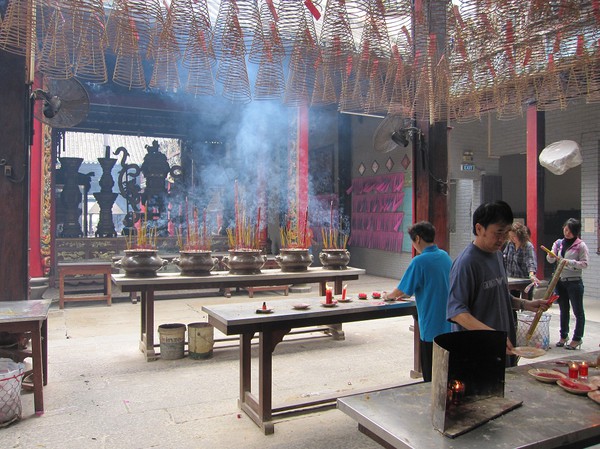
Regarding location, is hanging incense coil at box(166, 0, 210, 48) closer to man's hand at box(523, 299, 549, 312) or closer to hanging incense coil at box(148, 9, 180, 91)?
hanging incense coil at box(148, 9, 180, 91)

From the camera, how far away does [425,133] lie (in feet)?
22.6

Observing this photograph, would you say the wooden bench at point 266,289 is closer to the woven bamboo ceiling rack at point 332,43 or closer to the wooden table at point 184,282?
the wooden table at point 184,282

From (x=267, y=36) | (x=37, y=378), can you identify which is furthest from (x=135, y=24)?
(x=37, y=378)

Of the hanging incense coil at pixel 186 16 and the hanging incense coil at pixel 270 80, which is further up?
the hanging incense coil at pixel 186 16

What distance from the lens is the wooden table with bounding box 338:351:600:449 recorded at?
1.70 m

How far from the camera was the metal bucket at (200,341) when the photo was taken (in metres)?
5.54

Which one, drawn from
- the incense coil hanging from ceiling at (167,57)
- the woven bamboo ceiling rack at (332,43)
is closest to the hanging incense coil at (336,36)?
the woven bamboo ceiling rack at (332,43)

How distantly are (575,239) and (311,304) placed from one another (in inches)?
145

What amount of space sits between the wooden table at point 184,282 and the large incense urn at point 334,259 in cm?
16

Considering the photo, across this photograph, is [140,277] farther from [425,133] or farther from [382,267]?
[382,267]

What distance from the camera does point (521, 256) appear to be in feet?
20.7

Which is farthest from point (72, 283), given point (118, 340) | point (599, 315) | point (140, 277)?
point (599, 315)

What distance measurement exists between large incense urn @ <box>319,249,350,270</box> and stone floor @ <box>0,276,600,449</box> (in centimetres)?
98

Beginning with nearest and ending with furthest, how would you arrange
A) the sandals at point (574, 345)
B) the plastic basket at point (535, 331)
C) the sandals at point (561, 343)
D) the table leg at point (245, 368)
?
the table leg at point (245, 368) < the plastic basket at point (535, 331) < the sandals at point (574, 345) < the sandals at point (561, 343)
